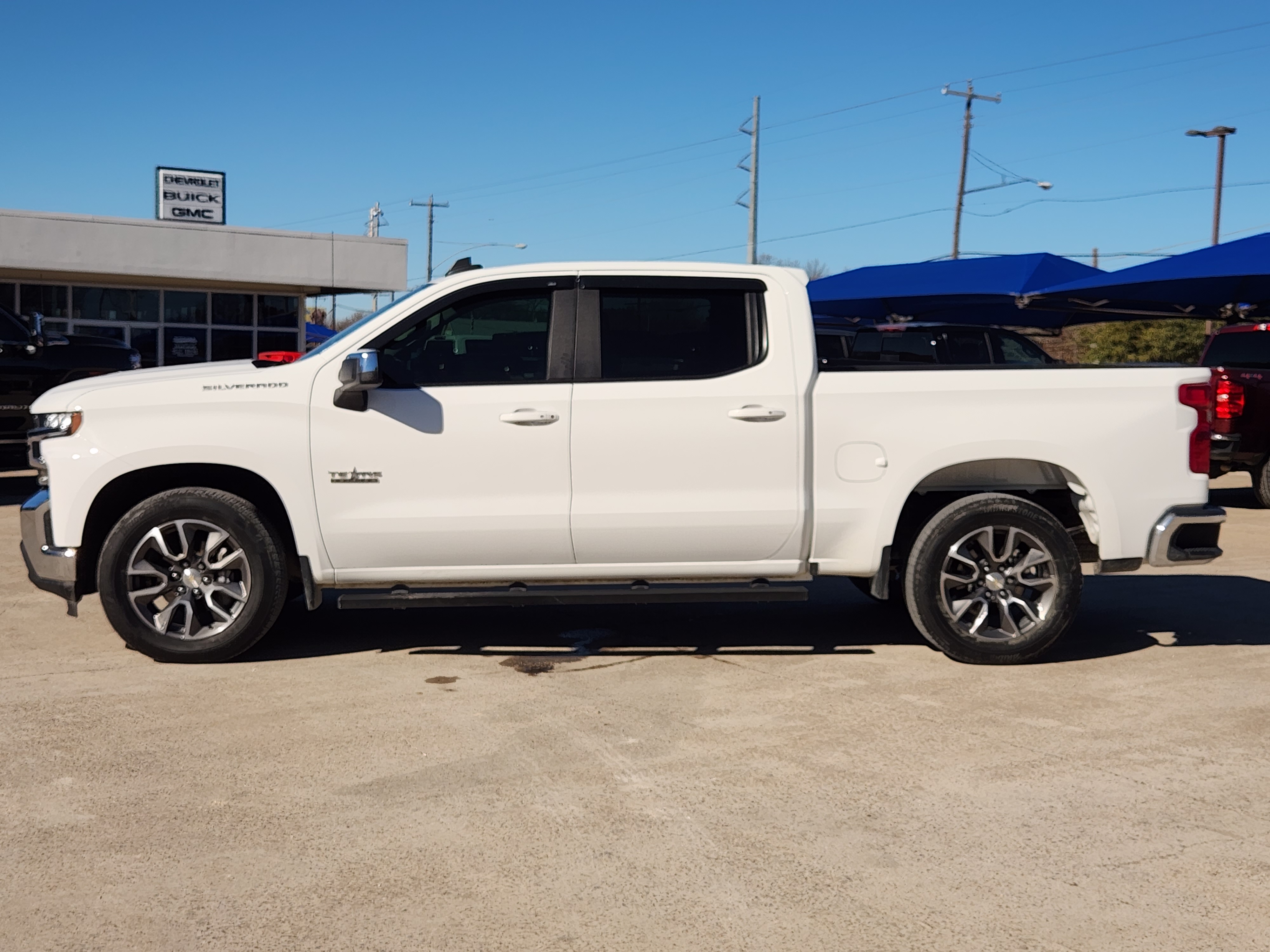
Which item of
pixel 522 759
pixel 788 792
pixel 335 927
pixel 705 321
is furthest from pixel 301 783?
pixel 705 321

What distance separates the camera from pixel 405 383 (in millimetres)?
6477

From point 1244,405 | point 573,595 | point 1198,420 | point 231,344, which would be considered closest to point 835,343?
point 1244,405

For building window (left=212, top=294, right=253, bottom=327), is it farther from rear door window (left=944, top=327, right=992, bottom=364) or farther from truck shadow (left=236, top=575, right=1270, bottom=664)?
truck shadow (left=236, top=575, right=1270, bottom=664)

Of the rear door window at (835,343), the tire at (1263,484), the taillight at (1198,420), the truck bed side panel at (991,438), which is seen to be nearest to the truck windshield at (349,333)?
the truck bed side panel at (991,438)

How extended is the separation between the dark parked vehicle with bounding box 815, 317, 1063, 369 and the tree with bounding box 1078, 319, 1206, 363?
2689cm

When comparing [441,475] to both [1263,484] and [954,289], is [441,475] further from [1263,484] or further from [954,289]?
[954,289]

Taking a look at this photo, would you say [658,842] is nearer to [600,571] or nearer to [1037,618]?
[600,571]

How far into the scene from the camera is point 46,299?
31047 mm

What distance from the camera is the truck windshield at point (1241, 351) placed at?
578 inches

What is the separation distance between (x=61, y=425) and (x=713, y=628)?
142 inches

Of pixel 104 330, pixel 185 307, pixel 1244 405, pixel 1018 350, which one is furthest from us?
pixel 185 307

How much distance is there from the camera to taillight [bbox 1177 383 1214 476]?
21.8 feet

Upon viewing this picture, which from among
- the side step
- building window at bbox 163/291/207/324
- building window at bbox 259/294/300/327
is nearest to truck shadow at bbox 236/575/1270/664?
the side step

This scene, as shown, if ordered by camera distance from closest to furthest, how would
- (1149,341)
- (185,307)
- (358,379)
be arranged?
(358,379) → (185,307) → (1149,341)
